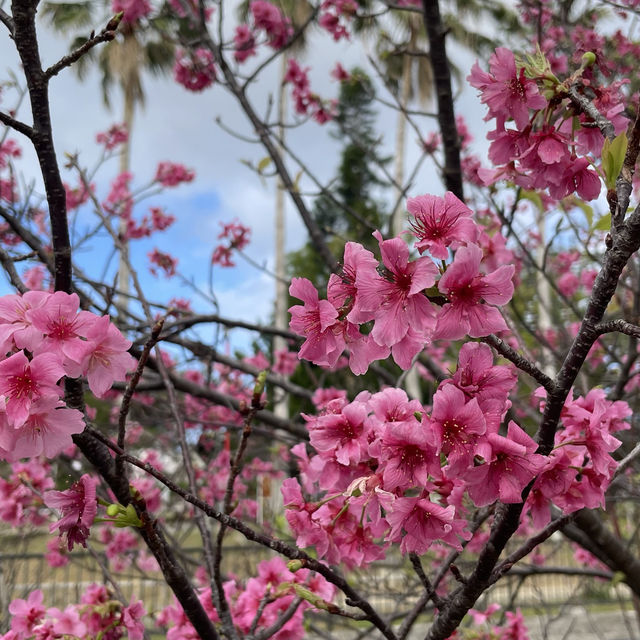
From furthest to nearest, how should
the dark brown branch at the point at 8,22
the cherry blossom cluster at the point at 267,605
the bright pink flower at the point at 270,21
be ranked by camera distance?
the bright pink flower at the point at 270,21 < the cherry blossom cluster at the point at 267,605 < the dark brown branch at the point at 8,22

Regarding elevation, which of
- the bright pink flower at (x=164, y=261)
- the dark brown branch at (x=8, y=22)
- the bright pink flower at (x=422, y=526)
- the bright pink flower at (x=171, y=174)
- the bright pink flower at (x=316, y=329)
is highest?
the bright pink flower at (x=171, y=174)

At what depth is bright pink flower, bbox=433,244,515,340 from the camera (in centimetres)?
88

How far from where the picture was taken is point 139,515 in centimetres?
111

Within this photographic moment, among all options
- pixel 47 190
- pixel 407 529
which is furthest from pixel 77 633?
pixel 47 190

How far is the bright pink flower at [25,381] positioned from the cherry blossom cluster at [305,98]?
188 inches

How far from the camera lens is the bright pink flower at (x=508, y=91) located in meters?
1.24

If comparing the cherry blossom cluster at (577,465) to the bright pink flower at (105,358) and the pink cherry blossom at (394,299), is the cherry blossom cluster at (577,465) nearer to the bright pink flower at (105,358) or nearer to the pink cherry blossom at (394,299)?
the pink cherry blossom at (394,299)

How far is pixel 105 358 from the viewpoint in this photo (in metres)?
1.08

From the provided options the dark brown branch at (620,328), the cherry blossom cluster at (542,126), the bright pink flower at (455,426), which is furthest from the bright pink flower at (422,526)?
the cherry blossom cluster at (542,126)

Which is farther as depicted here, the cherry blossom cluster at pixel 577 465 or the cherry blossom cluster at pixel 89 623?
the cherry blossom cluster at pixel 89 623

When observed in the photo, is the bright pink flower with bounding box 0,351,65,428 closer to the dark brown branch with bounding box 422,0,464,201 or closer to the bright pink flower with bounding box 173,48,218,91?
the dark brown branch with bounding box 422,0,464,201

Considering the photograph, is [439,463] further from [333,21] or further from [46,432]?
[333,21]

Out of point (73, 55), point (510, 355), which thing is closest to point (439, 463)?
point (510, 355)

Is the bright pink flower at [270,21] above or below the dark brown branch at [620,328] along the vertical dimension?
above
